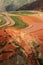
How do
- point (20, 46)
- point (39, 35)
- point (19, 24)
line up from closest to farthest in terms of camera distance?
point (20, 46) → point (39, 35) → point (19, 24)

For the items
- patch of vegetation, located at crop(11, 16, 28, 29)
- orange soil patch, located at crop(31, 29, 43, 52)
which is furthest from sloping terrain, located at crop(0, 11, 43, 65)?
patch of vegetation, located at crop(11, 16, 28, 29)

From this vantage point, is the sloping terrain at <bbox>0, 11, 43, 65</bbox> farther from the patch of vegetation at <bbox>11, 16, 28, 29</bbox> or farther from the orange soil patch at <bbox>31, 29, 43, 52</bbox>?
the patch of vegetation at <bbox>11, 16, 28, 29</bbox>

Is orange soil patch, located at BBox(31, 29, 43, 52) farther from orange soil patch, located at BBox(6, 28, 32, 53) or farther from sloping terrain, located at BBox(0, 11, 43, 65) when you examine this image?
orange soil patch, located at BBox(6, 28, 32, 53)

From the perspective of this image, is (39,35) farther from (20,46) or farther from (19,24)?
(19,24)

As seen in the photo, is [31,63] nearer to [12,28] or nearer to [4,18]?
[12,28]

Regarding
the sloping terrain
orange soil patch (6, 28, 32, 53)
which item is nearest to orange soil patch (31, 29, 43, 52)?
the sloping terrain

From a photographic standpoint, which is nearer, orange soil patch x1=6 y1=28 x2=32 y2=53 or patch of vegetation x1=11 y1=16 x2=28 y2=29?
orange soil patch x1=6 y1=28 x2=32 y2=53

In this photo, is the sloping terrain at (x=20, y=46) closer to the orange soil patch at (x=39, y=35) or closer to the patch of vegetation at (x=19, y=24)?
the orange soil patch at (x=39, y=35)

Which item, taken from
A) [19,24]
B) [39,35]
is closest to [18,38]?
[39,35]

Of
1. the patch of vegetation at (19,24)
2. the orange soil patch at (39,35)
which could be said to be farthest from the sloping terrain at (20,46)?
the patch of vegetation at (19,24)

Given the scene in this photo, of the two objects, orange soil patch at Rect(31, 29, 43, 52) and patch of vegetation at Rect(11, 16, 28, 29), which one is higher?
patch of vegetation at Rect(11, 16, 28, 29)

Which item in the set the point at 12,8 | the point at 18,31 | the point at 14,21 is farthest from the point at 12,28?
the point at 12,8
